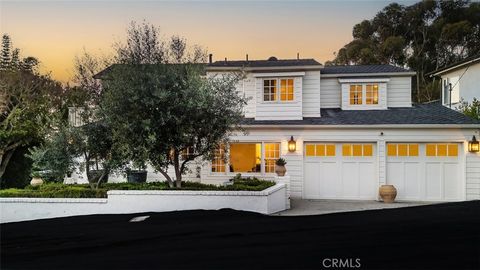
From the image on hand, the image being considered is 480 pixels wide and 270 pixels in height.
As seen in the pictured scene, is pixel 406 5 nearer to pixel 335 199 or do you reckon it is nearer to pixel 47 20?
pixel 335 199

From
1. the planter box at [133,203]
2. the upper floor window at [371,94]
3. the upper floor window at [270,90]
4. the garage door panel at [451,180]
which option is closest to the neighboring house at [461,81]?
the upper floor window at [371,94]

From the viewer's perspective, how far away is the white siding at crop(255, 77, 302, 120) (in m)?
14.6

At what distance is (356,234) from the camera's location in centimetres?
691

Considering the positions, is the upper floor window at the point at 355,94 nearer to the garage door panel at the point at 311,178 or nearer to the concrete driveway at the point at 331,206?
the garage door panel at the point at 311,178

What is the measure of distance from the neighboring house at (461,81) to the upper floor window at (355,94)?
719 cm

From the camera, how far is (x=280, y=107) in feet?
48.1

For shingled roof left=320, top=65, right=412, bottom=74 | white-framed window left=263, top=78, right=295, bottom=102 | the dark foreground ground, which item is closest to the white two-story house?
white-framed window left=263, top=78, right=295, bottom=102

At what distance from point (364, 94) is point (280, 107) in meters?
3.35

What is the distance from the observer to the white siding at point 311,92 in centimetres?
1493

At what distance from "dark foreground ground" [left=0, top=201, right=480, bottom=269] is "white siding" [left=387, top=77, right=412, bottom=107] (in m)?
7.08

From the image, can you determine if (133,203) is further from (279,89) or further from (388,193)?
(388,193)

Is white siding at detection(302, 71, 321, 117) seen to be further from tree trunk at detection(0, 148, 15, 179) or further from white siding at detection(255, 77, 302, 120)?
tree trunk at detection(0, 148, 15, 179)

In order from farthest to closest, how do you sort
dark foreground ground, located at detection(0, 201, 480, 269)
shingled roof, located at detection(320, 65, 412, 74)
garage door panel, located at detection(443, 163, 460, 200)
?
shingled roof, located at detection(320, 65, 412, 74) → garage door panel, located at detection(443, 163, 460, 200) → dark foreground ground, located at detection(0, 201, 480, 269)

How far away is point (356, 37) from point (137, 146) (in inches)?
1251
